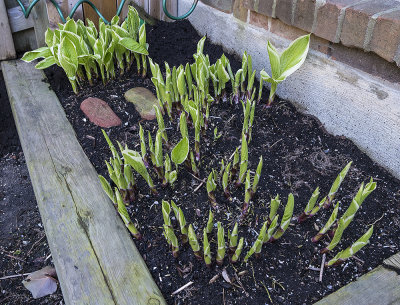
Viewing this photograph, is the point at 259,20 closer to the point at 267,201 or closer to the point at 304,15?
the point at 304,15

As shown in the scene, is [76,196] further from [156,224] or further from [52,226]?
[156,224]

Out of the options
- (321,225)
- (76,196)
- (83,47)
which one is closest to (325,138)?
(321,225)

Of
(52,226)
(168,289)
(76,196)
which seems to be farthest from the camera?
(76,196)

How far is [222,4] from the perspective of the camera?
2.34m

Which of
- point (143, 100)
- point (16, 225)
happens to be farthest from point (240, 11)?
point (16, 225)

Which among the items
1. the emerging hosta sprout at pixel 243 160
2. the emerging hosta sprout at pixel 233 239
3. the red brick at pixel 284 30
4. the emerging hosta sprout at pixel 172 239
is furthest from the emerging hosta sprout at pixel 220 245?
the red brick at pixel 284 30

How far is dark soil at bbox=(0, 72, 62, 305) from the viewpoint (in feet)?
5.41

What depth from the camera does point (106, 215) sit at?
52.4 inches

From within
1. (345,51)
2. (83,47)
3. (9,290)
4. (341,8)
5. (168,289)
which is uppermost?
(341,8)

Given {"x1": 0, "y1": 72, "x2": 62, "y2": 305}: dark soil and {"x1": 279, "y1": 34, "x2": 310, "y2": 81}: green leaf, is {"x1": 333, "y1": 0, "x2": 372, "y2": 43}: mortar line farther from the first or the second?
{"x1": 0, "y1": 72, "x2": 62, "y2": 305}: dark soil

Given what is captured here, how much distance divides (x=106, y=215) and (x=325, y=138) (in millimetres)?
1090

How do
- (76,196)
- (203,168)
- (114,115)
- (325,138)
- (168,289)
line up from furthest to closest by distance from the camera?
1. (114,115)
2. (325,138)
3. (203,168)
4. (76,196)
5. (168,289)

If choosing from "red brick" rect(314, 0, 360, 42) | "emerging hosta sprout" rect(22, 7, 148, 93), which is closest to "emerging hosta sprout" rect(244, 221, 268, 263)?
"red brick" rect(314, 0, 360, 42)

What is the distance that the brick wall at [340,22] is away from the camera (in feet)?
4.45
